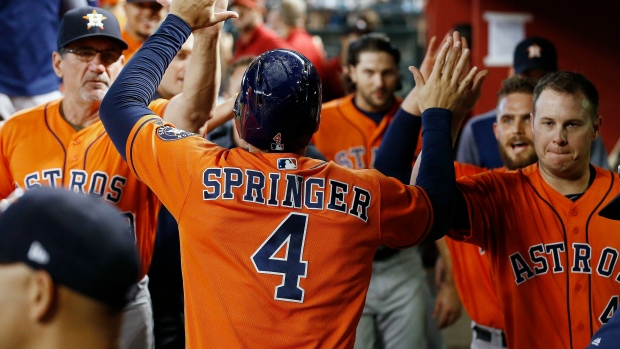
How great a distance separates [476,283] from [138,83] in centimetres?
197

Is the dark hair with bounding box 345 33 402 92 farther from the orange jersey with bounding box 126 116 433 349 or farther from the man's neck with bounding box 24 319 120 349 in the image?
the man's neck with bounding box 24 319 120 349

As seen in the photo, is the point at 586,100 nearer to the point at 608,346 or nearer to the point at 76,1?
the point at 608,346

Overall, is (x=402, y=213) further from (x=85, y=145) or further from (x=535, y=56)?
(x=535, y=56)

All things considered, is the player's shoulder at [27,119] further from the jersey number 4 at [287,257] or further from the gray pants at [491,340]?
the gray pants at [491,340]

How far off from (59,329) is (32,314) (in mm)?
56

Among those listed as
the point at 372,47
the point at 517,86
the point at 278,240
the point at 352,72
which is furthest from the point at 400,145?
the point at 352,72

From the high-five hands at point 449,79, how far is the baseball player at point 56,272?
1.40 meters

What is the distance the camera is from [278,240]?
7.42 ft

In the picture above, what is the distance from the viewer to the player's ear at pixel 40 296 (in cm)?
143

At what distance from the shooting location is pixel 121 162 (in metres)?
3.38

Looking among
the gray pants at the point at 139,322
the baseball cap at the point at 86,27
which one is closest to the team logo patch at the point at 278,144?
the gray pants at the point at 139,322

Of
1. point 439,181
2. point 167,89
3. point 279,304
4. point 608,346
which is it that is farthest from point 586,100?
point 167,89

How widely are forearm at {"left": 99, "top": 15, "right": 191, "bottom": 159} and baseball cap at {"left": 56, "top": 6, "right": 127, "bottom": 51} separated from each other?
954 mm

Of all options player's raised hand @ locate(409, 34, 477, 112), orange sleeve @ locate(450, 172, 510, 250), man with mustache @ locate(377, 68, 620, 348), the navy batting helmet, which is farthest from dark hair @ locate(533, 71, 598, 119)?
the navy batting helmet
